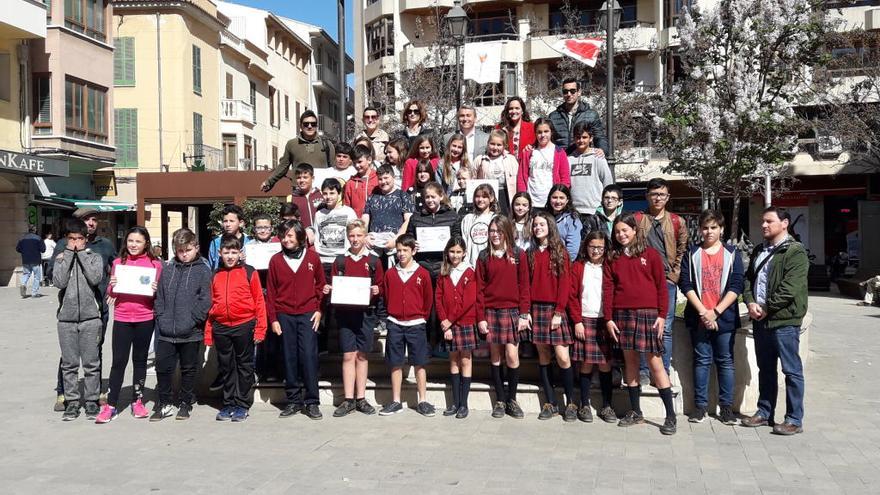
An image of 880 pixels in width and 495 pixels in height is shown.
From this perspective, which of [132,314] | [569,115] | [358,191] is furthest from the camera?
[569,115]

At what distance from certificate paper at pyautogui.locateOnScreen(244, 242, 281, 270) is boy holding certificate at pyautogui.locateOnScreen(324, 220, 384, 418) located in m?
0.79

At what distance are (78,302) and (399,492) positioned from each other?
13.9ft

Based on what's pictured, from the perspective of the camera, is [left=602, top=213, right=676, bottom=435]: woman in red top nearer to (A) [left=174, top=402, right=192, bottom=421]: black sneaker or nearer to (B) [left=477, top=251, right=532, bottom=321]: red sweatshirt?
(B) [left=477, top=251, right=532, bottom=321]: red sweatshirt

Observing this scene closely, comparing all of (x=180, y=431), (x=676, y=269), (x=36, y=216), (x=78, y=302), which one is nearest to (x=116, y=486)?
(x=180, y=431)

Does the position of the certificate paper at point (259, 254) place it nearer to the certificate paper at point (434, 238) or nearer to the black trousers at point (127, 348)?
the black trousers at point (127, 348)

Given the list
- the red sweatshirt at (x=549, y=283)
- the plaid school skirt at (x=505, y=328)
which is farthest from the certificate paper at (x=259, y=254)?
the red sweatshirt at (x=549, y=283)

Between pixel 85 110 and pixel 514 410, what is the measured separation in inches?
1095

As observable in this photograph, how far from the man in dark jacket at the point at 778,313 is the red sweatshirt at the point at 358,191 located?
14.3 feet

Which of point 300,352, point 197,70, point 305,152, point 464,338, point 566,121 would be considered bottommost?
point 300,352

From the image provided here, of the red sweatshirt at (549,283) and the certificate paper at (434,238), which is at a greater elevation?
the certificate paper at (434,238)

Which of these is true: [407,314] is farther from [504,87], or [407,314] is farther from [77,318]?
[504,87]

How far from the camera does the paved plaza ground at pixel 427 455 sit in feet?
19.9

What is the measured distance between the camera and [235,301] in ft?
27.0

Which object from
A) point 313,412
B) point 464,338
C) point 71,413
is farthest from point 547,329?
point 71,413
